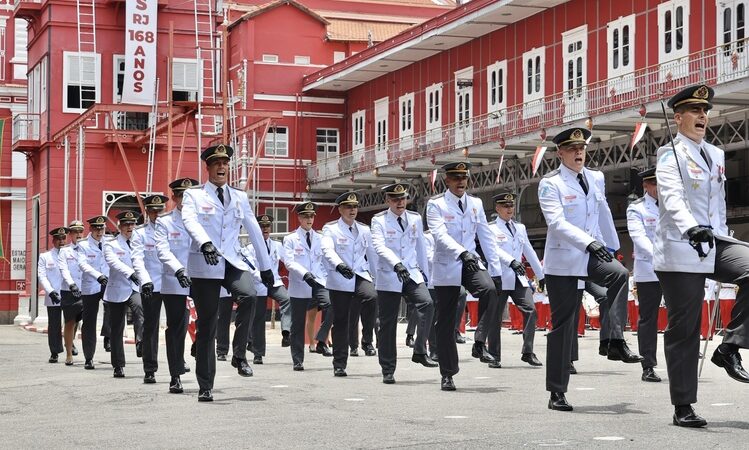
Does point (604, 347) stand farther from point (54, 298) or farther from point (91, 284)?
point (54, 298)

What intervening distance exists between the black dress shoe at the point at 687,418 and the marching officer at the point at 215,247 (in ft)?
15.0

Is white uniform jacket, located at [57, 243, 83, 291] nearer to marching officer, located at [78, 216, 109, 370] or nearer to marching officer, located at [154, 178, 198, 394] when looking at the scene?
marching officer, located at [78, 216, 109, 370]

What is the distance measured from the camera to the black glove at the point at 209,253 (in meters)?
12.1

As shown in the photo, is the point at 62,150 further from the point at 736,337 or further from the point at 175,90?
the point at 736,337

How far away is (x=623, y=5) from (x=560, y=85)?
12.9ft

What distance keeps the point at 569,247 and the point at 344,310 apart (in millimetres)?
5735

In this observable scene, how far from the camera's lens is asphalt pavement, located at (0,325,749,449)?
8.97 metres

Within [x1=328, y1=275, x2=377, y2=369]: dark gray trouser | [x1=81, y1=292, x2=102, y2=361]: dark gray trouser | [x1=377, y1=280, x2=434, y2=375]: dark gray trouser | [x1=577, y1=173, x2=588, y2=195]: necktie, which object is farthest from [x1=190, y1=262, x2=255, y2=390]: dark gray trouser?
[x1=81, y1=292, x2=102, y2=361]: dark gray trouser

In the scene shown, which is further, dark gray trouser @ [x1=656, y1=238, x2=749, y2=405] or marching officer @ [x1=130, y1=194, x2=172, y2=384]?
marching officer @ [x1=130, y1=194, x2=172, y2=384]

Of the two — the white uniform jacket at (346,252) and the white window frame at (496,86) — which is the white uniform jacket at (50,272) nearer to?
the white uniform jacket at (346,252)

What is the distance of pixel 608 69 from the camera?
40.2m

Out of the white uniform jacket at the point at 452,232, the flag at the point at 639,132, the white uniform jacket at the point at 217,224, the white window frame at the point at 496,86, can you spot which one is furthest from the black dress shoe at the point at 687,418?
the white window frame at the point at 496,86

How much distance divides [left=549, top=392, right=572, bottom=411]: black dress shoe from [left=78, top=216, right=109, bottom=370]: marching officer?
29.4 feet

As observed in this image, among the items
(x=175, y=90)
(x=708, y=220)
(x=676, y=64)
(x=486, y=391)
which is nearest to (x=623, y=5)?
(x=676, y=64)
